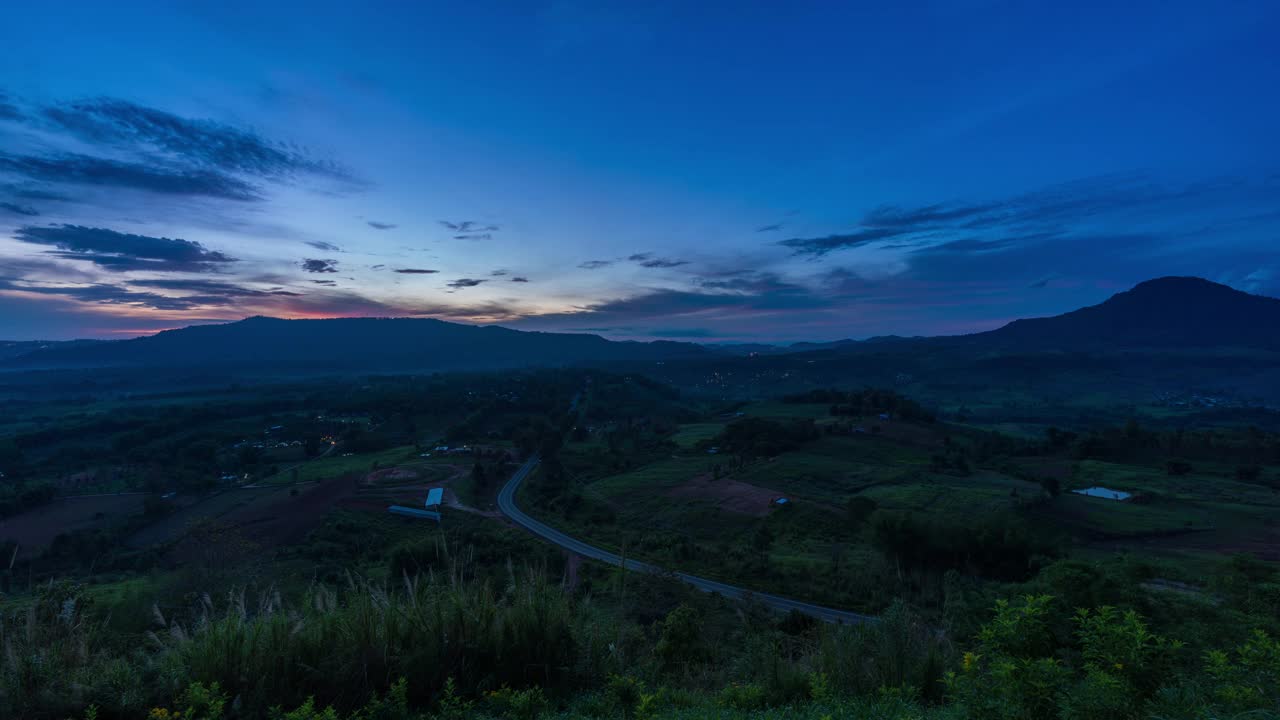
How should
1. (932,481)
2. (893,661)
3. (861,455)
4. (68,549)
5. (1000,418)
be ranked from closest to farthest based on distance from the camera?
(893,661)
(68,549)
(932,481)
(861,455)
(1000,418)

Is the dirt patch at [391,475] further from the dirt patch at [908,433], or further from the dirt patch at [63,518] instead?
the dirt patch at [908,433]

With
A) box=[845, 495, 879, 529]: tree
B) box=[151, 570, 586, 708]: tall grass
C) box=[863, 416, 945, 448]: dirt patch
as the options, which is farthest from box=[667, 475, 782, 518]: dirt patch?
box=[151, 570, 586, 708]: tall grass

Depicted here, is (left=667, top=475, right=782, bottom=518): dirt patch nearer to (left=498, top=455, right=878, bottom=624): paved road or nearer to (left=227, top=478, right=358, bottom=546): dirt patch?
(left=498, top=455, right=878, bottom=624): paved road

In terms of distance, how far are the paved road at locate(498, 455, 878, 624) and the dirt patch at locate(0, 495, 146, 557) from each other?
38.8m

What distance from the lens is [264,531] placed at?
43.1 meters

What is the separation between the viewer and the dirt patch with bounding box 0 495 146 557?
45281 millimetres

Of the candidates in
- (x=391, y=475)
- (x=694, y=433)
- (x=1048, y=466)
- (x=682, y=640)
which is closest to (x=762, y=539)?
(x=682, y=640)

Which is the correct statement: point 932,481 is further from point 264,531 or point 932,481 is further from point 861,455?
point 264,531

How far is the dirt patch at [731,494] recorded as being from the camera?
50.0 metres

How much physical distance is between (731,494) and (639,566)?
943 inches


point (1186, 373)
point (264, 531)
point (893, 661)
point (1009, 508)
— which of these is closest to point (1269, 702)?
point (893, 661)

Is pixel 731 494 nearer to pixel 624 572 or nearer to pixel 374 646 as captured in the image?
pixel 624 572

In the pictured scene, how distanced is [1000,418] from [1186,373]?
12544cm

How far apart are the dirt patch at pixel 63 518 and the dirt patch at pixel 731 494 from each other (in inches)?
2282
